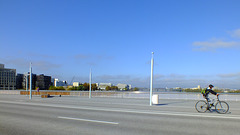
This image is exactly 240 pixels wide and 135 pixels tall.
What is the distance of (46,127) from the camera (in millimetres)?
8031

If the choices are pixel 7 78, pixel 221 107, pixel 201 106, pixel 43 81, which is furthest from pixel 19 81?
pixel 221 107

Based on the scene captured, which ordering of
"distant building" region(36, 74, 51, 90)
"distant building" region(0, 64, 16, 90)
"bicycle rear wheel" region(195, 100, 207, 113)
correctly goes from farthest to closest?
"distant building" region(36, 74, 51, 90), "distant building" region(0, 64, 16, 90), "bicycle rear wheel" region(195, 100, 207, 113)

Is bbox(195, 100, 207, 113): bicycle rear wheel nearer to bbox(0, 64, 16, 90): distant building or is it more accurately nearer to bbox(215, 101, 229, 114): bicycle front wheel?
bbox(215, 101, 229, 114): bicycle front wheel

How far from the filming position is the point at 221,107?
12023 mm

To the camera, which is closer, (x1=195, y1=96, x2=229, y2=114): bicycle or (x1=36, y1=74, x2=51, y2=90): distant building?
(x1=195, y1=96, x2=229, y2=114): bicycle

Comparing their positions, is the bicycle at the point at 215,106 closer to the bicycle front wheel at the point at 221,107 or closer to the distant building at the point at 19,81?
the bicycle front wheel at the point at 221,107

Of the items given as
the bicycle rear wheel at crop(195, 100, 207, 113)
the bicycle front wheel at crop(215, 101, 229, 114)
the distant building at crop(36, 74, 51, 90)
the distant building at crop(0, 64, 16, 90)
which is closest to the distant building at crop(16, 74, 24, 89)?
the distant building at crop(36, 74, 51, 90)

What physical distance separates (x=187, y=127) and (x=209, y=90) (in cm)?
528

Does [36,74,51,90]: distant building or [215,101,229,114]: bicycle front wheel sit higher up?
[215,101,229,114]: bicycle front wheel

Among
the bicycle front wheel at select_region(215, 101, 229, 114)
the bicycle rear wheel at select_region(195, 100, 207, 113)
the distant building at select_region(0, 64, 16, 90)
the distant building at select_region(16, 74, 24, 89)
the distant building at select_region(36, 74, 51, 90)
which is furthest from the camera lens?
the distant building at select_region(36, 74, 51, 90)

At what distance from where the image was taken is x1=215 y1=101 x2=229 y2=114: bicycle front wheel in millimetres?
11961

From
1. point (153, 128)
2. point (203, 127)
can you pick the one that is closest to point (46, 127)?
point (153, 128)

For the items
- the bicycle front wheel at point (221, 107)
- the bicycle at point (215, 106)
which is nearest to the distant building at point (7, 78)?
the bicycle at point (215, 106)

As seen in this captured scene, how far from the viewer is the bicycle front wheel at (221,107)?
1196 cm
